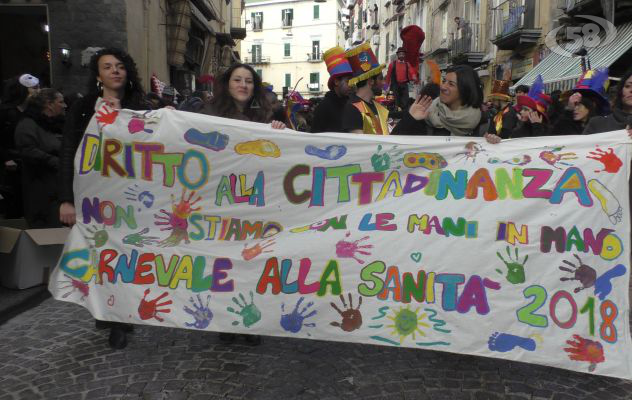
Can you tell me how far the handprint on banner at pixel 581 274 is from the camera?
276 centimetres

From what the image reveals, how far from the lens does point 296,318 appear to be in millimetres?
2971

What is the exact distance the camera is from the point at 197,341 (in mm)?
3605

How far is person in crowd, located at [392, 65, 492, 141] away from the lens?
3.55 m

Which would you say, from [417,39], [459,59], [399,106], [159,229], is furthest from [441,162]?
[459,59]

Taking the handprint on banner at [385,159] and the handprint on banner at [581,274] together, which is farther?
the handprint on banner at [385,159]

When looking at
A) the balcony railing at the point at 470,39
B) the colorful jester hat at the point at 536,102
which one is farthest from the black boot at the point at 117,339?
the balcony railing at the point at 470,39

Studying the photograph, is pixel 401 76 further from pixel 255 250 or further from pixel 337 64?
pixel 255 250

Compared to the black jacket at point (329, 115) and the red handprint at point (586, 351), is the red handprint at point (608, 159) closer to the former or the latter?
the red handprint at point (586, 351)

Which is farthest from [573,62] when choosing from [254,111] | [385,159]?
[385,159]

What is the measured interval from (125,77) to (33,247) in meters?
1.86

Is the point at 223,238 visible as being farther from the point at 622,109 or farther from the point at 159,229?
the point at 622,109

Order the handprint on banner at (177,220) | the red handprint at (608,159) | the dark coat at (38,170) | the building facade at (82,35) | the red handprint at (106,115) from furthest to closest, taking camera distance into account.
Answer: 1. the building facade at (82,35)
2. the dark coat at (38,170)
3. the red handprint at (106,115)
4. the handprint on banner at (177,220)
5. the red handprint at (608,159)

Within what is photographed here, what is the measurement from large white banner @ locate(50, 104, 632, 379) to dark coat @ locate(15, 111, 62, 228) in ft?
5.95

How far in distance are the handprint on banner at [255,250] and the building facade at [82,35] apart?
8796mm
